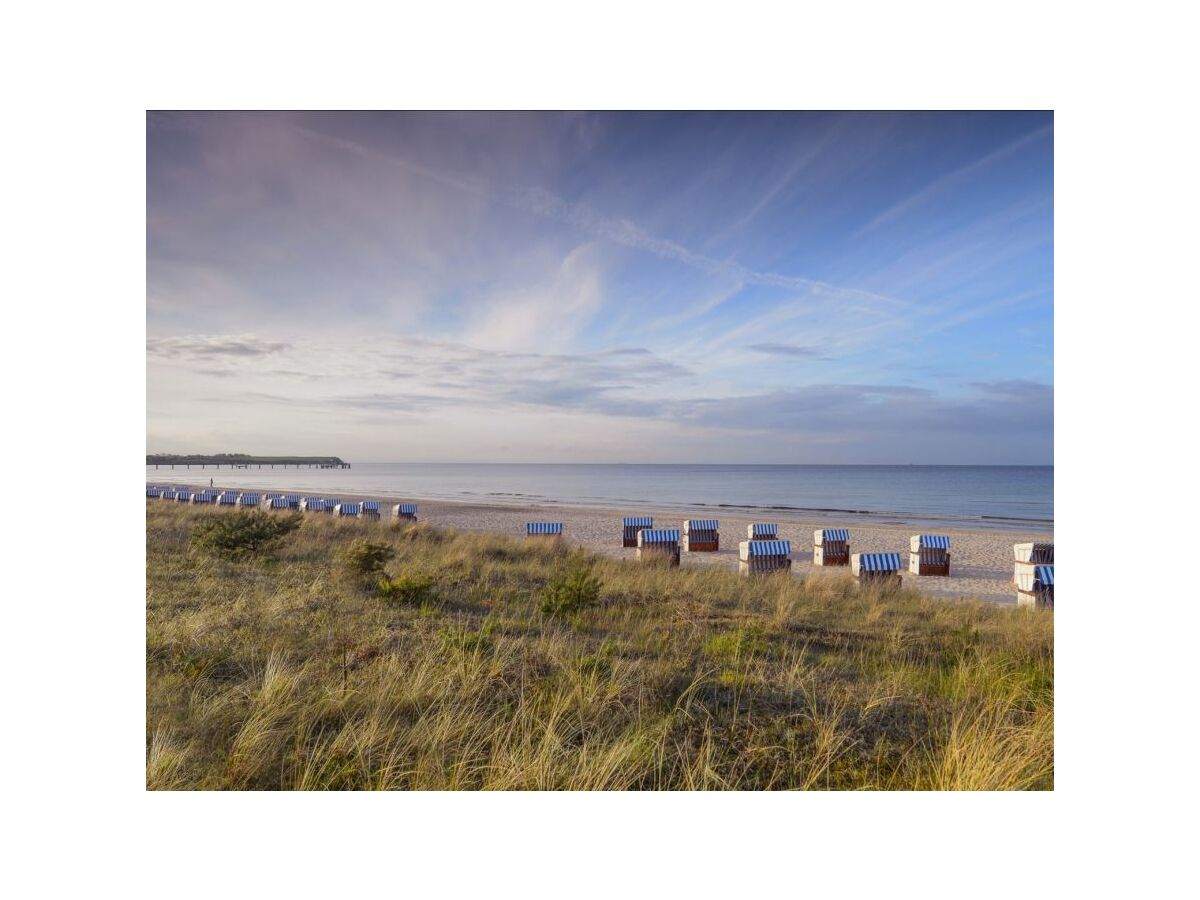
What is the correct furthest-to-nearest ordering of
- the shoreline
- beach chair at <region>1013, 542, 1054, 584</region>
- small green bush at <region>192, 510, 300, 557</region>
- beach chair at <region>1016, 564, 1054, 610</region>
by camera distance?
the shoreline, beach chair at <region>1013, 542, 1054, 584</region>, small green bush at <region>192, 510, 300, 557</region>, beach chair at <region>1016, 564, 1054, 610</region>

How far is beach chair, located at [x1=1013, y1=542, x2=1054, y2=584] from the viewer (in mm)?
8367

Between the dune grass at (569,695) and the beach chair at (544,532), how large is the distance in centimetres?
659

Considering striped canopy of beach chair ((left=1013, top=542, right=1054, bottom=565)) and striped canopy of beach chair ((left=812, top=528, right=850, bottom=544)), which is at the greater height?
striped canopy of beach chair ((left=1013, top=542, right=1054, bottom=565))

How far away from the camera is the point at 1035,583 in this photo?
770cm

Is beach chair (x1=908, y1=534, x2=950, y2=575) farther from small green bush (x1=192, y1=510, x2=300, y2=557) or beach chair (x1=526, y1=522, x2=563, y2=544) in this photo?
small green bush (x1=192, y1=510, x2=300, y2=557)

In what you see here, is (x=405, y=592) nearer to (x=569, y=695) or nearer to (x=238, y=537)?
(x=569, y=695)

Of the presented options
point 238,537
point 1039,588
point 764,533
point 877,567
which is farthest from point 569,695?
point 764,533

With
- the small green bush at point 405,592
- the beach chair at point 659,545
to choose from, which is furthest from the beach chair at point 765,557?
the small green bush at point 405,592

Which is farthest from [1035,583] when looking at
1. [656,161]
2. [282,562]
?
[282,562]

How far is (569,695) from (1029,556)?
885 centimetres

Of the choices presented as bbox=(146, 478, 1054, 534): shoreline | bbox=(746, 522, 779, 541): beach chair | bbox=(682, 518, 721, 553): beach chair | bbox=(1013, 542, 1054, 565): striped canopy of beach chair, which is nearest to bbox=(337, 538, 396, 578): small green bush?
bbox=(746, 522, 779, 541): beach chair

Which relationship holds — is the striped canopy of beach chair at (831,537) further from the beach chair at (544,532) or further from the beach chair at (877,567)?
the beach chair at (544,532)

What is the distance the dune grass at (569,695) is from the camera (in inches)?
101

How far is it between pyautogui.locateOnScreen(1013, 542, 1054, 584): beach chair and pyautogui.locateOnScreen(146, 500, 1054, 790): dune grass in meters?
3.06
